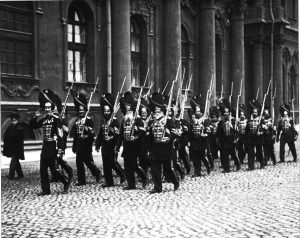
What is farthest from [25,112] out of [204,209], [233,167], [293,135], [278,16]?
[278,16]

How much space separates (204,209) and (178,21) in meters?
18.8

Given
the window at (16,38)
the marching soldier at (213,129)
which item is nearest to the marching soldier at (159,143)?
the marching soldier at (213,129)

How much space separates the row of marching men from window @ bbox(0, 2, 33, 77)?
Result: 7.81 m

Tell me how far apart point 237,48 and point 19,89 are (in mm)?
16213

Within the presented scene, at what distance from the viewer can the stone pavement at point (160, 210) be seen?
7.11 metres

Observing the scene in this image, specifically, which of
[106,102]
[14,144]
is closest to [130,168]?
[106,102]

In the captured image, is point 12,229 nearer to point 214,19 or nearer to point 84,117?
point 84,117

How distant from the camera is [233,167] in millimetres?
16438

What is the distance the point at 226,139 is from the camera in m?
15.1

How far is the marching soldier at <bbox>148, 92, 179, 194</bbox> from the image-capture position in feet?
35.7

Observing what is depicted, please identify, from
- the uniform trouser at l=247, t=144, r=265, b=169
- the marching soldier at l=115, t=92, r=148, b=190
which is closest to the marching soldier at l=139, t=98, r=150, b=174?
the marching soldier at l=115, t=92, r=148, b=190

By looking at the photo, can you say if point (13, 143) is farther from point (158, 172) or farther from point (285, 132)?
point (285, 132)

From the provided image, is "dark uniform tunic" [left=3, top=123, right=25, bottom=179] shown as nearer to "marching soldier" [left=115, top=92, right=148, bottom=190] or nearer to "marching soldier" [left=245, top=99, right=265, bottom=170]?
"marching soldier" [left=115, top=92, right=148, bottom=190]

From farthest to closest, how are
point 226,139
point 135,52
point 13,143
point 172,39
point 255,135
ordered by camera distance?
point 135,52 → point 172,39 → point 255,135 → point 226,139 → point 13,143
